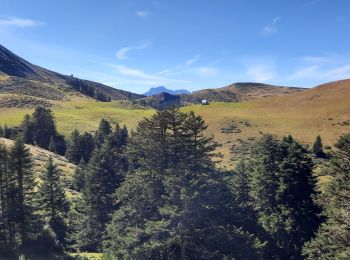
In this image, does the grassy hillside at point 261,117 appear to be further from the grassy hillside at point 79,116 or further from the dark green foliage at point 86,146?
the dark green foliage at point 86,146

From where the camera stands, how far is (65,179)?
6372cm

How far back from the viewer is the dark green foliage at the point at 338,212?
24.1m

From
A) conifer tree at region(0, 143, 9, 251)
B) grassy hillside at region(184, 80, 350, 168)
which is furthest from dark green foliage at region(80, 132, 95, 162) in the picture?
conifer tree at region(0, 143, 9, 251)

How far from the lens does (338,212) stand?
80.6 feet

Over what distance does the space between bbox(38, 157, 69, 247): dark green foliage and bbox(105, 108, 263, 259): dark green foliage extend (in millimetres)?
10744

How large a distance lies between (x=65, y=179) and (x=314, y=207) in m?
43.6

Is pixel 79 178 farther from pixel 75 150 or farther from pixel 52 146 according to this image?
pixel 52 146

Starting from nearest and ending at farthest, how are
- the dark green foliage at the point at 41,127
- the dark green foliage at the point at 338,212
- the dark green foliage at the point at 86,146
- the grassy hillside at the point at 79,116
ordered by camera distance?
the dark green foliage at the point at 338,212, the dark green foliage at the point at 86,146, the dark green foliage at the point at 41,127, the grassy hillside at the point at 79,116

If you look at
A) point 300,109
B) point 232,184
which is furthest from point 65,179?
point 300,109

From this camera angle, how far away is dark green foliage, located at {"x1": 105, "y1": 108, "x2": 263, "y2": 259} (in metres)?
28.6

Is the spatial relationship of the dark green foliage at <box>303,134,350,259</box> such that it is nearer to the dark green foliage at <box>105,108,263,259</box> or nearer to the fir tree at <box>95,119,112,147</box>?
the dark green foliage at <box>105,108,263,259</box>

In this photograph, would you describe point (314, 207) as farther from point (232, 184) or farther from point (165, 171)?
point (165, 171)

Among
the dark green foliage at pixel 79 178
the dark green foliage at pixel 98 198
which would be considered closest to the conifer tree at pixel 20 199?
the dark green foliage at pixel 98 198

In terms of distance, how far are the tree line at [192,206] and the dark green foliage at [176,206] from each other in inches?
3.2
